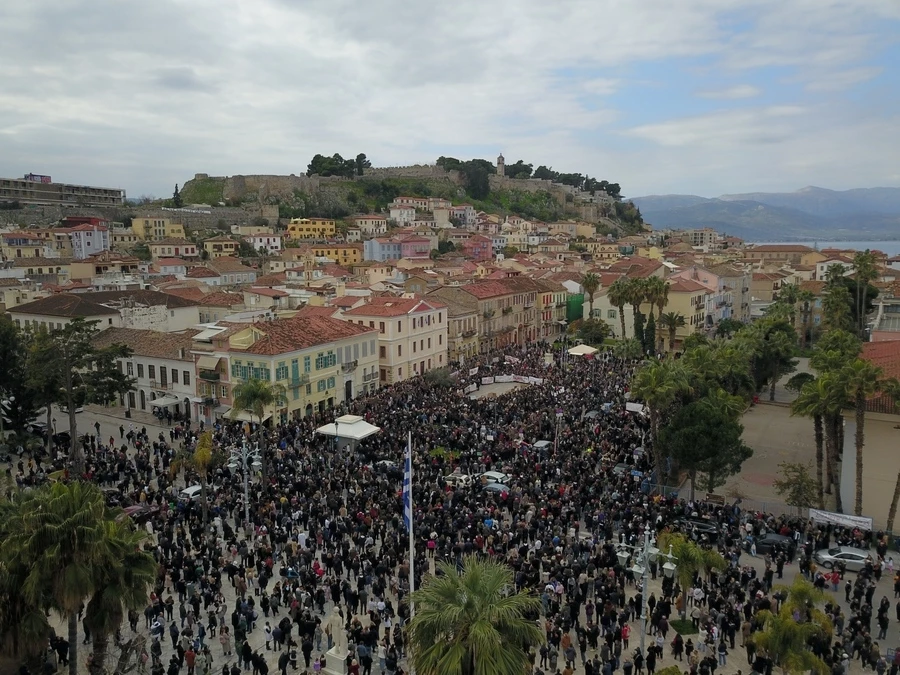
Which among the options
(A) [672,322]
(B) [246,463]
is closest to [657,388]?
(B) [246,463]

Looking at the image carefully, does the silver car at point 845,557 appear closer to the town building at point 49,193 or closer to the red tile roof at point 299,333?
the red tile roof at point 299,333

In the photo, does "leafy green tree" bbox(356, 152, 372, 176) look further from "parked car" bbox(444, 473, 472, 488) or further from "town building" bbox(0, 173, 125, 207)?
"parked car" bbox(444, 473, 472, 488)

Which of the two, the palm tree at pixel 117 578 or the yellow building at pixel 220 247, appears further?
the yellow building at pixel 220 247

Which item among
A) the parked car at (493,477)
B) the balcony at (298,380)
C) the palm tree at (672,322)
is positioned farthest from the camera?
the palm tree at (672,322)

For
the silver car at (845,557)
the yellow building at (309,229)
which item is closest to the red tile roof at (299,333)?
the silver car at (845,557)

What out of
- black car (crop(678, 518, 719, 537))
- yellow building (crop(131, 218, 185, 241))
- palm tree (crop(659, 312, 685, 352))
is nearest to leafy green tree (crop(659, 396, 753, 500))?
black car (crop(678, 518, 719, 537))

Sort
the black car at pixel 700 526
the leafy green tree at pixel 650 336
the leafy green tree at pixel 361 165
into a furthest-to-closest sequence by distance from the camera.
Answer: the leafy green tree at pixel 361 165 < the leafy green tree at pixel 650 336 < the black car at pixel 700 526

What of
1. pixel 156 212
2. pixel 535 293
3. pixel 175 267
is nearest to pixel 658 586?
pixel 535 293

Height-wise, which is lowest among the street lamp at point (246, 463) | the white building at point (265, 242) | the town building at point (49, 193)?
the street lamp at point (246, 463)

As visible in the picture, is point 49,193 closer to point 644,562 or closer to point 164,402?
point 164,402
